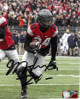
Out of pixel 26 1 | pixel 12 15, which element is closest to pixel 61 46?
pixel 12 15

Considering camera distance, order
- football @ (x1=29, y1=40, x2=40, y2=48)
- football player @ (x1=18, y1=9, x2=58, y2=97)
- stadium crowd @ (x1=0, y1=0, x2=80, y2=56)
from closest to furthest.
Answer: football @ (x1=29, y1=40, x2=40, y2=48)
football player @ (x1=18, y1=9, x2=58, y2=97)
stadium crowd @ (x1=0, y1=0, x2=80, y2=56)

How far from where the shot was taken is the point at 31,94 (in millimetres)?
6578

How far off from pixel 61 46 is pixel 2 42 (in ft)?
47.2

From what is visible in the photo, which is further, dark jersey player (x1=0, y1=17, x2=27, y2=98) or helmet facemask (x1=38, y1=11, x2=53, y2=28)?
dark jersey player (x1=0, y1=17, x2=27, y2=98)

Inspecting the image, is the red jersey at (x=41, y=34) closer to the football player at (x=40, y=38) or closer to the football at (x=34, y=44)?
the football player at (x=40, y=38)

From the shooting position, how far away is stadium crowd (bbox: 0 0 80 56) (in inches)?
806

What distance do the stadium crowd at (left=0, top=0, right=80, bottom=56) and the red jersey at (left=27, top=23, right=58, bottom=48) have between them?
42.2 ft

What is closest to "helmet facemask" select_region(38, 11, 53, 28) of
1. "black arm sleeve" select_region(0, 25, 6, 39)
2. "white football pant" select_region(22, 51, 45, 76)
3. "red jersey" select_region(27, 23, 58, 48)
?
"red jersey" select_region(27, 23, 58, 48)

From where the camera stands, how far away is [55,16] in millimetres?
21500

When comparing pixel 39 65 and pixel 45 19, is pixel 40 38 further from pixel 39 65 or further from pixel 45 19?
pixel 39 65


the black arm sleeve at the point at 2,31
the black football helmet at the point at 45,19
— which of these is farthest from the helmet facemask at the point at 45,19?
the black arm sleeve at the point at 2,31

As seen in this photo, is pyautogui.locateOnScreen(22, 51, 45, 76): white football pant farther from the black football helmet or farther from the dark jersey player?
the black football helmet

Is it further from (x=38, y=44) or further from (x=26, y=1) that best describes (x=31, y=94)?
Result: (x=26, y=1)

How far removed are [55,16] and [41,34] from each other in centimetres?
1556
